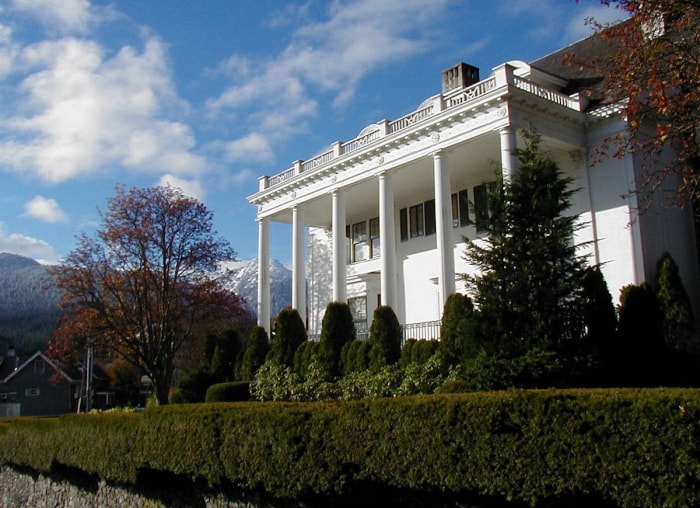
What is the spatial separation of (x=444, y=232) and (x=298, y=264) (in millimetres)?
8982

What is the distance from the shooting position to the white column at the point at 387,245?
2566 cm

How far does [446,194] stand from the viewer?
78.8 feet

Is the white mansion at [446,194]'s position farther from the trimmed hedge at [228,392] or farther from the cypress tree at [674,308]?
the trimmed hedge at [228,392]

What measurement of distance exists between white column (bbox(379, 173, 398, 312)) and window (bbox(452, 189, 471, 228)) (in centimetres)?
305

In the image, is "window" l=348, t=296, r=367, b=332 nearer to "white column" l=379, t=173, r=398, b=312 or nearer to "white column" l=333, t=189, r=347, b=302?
"white column" l=333, t=189, r=347, b=302

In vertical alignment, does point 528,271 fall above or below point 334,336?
above

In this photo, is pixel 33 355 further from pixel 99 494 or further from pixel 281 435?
pixel 281 435

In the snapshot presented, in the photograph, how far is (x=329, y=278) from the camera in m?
35.0

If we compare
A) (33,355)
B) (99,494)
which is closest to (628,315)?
(99,494)

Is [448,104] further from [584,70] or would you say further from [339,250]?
[339,250]

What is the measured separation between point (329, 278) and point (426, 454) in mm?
25398

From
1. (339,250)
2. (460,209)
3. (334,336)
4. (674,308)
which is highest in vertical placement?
(460,209)

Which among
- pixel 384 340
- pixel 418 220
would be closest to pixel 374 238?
pixel 418 220

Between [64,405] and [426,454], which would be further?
[64,405]
